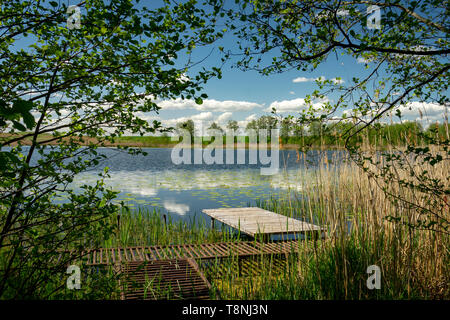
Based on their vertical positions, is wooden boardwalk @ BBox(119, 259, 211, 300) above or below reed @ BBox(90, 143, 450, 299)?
below

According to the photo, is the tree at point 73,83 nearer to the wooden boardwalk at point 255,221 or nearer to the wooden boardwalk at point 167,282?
the wooden boardwalk at point 167,282

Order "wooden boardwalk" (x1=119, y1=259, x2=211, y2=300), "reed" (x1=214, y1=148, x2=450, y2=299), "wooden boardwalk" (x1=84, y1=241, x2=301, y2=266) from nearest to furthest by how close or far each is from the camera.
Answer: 1. "reed" (x1=214, y1=148, x2=450, y2=299)
2. "wooden boardwalk" (x1=119, y1=259, x2=211, y2=300)
3. "wooden boardwalk" (x1=84, y1=241, x2=301, y2=266)

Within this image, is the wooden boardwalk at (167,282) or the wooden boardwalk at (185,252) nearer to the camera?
the wooden boardwalk at (167,282)

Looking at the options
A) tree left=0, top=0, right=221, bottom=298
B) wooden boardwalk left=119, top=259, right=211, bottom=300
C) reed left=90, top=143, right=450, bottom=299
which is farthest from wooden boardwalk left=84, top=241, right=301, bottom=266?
tree left=0, top=0, right=221, bottom=298

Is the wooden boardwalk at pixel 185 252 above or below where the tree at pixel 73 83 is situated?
below

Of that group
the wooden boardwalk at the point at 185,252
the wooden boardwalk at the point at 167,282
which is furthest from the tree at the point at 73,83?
the wooden boardwalk at the point at 185,252

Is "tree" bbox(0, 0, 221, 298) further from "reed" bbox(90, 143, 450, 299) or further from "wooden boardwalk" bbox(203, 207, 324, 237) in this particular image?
"wooden boardwalk" bbox(203, 207, 324, 237)

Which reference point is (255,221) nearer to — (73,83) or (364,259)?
(364,259)

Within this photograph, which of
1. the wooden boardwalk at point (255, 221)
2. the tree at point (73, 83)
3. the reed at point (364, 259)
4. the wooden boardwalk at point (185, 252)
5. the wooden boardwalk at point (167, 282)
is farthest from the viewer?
the wooden boardwalk at point (255, 221)

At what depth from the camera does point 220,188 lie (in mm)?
12703

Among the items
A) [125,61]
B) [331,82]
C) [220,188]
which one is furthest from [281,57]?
[220,188]
